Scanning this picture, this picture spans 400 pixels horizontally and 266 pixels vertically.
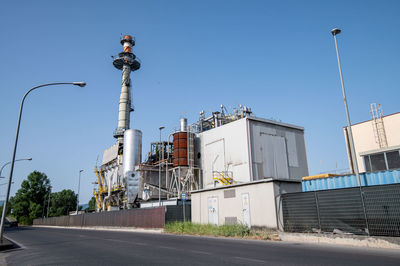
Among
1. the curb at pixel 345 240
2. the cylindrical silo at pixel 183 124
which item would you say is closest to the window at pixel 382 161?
the curb at pixel 345 240

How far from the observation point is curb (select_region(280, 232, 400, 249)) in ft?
37.5

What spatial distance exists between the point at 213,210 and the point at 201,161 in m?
20.0

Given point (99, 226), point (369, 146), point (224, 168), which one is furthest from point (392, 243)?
point (99, 226)

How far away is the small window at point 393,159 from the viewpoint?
70.1 ft

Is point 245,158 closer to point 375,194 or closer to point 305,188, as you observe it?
point 305,188

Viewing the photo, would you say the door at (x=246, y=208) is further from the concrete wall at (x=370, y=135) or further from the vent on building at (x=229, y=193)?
the concrete wall at (x=370, y=135)

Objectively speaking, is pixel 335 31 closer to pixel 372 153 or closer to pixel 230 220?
pixel 372 153

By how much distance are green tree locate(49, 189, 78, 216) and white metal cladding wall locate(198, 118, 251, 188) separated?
7619 centimetres

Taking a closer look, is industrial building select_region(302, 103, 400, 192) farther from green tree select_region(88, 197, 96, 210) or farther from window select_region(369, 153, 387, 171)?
green tree select_region(88, 197, 96, 210)

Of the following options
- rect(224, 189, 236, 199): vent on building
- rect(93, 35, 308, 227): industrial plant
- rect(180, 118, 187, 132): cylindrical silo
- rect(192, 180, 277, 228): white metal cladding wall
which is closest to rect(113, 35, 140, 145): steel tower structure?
rect(93, 35, 308, 227): industrial plant

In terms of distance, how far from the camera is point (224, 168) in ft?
123

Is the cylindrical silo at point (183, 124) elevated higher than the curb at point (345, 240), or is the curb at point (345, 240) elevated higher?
the cylindrical silo at point (183, 124)

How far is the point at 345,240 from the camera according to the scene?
515 inches

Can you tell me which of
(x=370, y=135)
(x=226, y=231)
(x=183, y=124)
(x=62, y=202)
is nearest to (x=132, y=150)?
(x=183, y=124)
